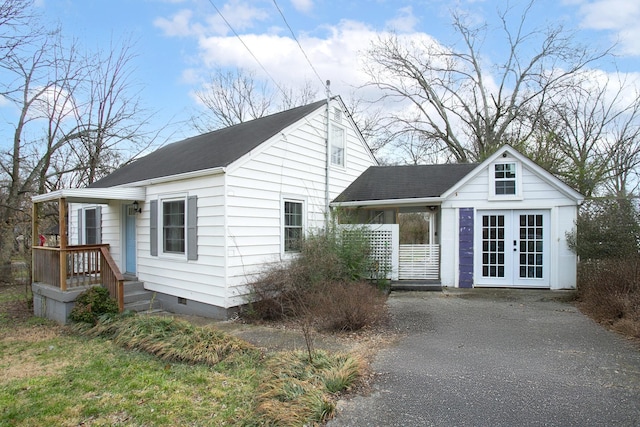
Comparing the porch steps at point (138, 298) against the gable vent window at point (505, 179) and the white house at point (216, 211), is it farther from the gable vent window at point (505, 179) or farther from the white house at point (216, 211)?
the gable vent window at point (505, 179)

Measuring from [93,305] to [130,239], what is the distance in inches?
121

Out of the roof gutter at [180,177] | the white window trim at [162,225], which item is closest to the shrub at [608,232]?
the roof gutter at [180,177]

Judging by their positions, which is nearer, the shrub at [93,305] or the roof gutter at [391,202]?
the shrub at [93,305]

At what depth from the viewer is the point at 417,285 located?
10070 millimetres

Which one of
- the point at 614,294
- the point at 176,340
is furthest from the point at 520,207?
the point at 176,340

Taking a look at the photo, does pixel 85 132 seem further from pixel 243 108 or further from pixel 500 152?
pixel 500 152

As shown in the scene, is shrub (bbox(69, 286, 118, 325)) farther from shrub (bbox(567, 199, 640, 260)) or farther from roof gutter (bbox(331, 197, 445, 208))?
shrub (bbox(567, 199, 640, 260))

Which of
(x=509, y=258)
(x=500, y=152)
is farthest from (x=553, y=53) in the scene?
(x=509, y=258)

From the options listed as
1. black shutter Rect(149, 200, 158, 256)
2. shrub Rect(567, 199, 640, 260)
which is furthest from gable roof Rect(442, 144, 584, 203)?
black shutter Rect(149, 200, 158, 256)

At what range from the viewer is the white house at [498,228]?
952cm

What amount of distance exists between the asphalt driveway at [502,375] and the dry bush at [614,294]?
0.90 ft

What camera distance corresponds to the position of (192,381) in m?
4.55

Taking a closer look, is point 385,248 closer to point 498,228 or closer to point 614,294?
point 498,228

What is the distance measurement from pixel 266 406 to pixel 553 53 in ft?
82.0
